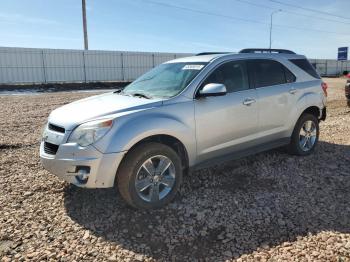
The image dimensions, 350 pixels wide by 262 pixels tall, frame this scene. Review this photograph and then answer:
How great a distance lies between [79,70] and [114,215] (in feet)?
77.0

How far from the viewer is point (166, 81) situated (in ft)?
15.6

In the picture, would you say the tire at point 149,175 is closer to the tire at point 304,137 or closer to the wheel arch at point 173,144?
the wheel arch at point 173,144

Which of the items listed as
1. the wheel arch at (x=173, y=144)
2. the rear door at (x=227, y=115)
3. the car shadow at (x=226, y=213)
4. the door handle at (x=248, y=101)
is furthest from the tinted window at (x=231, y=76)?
the car shadow at (x=226, y=213)

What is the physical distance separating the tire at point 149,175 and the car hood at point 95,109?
0.48 meters

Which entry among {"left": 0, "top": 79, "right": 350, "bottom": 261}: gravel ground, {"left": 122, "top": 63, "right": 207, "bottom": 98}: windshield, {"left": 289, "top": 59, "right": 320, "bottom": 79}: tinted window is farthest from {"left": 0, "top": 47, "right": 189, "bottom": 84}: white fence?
{"left": 289, "top": 59, "right": 320, "bottom": 79}: tinted window

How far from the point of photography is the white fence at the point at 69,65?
912 inches

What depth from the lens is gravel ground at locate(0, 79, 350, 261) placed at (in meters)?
3.20

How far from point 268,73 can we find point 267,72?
0.08 ft

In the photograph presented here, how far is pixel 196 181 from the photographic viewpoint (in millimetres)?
4832

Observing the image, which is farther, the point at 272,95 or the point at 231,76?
the point at 272,95

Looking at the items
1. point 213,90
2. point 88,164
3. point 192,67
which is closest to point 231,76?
point 192,67

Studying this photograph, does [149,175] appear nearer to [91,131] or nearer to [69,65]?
[91,131]

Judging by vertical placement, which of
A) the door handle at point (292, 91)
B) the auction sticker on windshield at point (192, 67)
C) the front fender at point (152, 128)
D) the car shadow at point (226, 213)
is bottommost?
the car shadow at point (226, 213)

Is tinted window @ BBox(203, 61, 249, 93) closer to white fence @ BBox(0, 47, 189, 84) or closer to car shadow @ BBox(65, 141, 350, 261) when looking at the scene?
car shadow @ BBox(65, 141, 350, 261)
